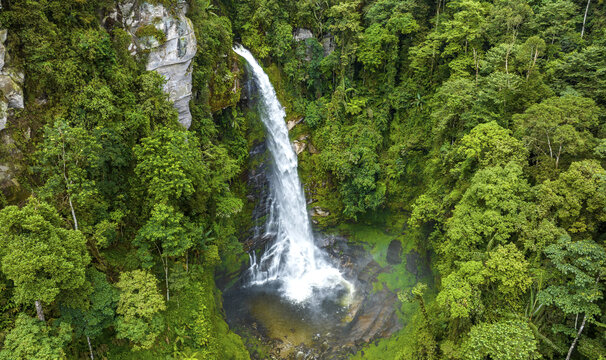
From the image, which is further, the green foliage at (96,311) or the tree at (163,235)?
the tree at (163,235)

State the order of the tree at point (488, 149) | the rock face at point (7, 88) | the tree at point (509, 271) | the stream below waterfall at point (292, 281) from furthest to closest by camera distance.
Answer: the stream below waterfall at point (292, 281)
the tree at point (488, 149)
the tree at point (509, 271)
the rock face at point (7, 88)

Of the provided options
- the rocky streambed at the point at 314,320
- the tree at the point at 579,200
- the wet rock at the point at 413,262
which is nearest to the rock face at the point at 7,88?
the rocky streambed at the point at 314,320

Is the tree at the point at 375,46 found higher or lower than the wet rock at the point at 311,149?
higher

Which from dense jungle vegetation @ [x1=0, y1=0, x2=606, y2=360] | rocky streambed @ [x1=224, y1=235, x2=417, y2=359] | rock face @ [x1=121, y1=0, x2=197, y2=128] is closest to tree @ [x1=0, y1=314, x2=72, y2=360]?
dense jungle vegetation @ [x1=0, y1=0, x2=606, y2=360]

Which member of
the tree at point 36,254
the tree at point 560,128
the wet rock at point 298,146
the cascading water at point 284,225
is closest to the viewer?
the tree at point 36,254

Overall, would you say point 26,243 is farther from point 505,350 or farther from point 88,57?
point 505,350

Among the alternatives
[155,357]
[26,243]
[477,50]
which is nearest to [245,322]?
[155,357]

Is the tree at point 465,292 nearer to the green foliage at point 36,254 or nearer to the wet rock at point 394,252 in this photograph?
the wet rock at point 394,252

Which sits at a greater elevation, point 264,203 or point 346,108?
point 346,108

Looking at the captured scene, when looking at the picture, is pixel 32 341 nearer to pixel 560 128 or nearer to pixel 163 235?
pixel 163 235
